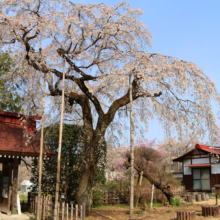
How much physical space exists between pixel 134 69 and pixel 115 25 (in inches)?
77.6

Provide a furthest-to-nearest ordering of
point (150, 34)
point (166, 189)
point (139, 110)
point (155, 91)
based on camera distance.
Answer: point (166, 189) → point (139, 110) → point (150, 34) → point (155, 91)

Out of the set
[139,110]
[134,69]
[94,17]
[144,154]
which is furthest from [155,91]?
[144,154]

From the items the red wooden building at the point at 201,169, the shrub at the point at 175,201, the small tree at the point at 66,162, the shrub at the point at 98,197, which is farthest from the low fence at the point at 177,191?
the small tree at the point at 66,162

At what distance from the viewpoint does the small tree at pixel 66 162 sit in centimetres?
1163

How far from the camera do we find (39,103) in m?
11.2

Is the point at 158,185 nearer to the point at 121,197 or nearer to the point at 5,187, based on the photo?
the point at 121,197

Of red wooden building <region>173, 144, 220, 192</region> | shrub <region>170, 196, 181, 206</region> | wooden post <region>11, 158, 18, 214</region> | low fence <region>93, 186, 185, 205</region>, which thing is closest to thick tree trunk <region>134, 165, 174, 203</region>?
shrub <region>170, 196, 181, 206</region>

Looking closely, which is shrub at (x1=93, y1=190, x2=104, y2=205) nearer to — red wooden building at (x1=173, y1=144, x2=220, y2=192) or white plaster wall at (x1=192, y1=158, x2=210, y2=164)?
red wooden building at (x1=173, y1=144, x2=220, y2=192)

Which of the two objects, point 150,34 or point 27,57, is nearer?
point 27,57

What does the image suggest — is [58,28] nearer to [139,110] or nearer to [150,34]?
[150,34]

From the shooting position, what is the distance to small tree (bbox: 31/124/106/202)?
458 inches

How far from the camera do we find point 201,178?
22172 mm

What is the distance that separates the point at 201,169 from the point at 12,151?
17.7 meters

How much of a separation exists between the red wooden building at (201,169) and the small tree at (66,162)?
40.4 feet
